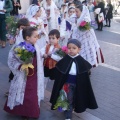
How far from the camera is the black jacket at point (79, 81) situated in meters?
4.41

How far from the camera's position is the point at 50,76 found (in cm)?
522

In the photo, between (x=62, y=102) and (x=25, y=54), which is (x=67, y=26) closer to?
(x=62, y=102)

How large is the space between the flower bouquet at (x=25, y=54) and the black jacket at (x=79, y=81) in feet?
1.42

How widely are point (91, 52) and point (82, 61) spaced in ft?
7.99

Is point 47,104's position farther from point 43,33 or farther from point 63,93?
point 43,33

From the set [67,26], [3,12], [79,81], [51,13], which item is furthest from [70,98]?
[3,12]

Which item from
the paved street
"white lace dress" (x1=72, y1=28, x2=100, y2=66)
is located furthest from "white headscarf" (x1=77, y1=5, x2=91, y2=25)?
the paved street

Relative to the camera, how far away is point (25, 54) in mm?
4234

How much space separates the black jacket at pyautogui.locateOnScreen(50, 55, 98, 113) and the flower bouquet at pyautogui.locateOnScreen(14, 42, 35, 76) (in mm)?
433

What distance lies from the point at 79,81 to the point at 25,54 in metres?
0.87

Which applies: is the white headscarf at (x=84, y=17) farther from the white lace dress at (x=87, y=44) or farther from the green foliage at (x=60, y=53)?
the green foliage at (x=60, y=53)

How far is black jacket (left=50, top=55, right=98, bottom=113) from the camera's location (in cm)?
441

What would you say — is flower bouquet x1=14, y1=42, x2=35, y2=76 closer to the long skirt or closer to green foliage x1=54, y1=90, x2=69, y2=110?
the long skirt

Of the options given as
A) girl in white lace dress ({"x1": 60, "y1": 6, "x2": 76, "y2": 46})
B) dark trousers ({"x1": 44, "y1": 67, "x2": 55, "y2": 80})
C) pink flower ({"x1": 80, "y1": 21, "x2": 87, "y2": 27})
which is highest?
pink flower ({"x1": 80, "y1": 21, "x2": 87, "y2": 27})
